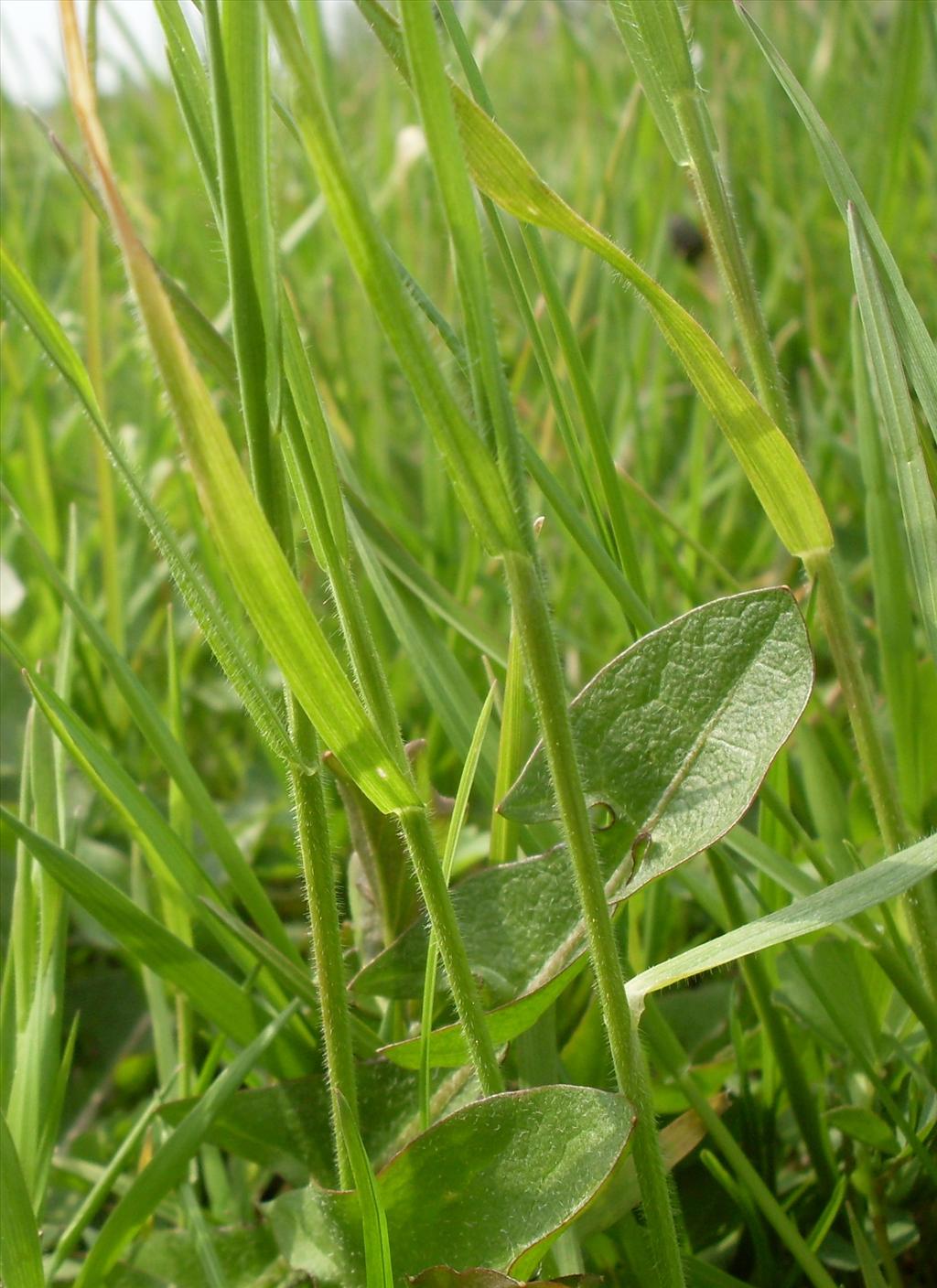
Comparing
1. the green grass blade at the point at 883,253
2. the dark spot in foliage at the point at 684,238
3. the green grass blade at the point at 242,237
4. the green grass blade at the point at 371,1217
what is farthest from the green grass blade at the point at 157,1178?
the dark spot in foliage at the point at 684,238

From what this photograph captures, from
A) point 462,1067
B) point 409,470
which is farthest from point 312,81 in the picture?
point 409,470

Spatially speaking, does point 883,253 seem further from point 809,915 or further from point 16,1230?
point 16,1230

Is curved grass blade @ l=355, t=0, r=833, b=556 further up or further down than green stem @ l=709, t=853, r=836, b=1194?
further up

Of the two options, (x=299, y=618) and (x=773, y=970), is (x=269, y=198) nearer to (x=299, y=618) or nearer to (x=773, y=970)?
(x=299, y=618)

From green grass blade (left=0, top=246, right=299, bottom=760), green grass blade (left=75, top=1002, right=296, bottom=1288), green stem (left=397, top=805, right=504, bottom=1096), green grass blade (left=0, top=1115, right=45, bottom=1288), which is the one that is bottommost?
green grass blade (left=75, top=1002, right=296, bottom=1288)

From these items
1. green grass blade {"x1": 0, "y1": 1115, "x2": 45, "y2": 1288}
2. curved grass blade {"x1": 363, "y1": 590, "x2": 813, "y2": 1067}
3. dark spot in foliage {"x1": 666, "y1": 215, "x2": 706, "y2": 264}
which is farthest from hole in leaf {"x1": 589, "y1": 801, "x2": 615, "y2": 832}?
dark spot in foliage {"x1": 666, "y1": 215, "x2": 706, "y2": 264}

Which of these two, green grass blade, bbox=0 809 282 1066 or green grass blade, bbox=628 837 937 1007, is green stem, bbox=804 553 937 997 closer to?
green grass blade, bbox=628 837 937 1007

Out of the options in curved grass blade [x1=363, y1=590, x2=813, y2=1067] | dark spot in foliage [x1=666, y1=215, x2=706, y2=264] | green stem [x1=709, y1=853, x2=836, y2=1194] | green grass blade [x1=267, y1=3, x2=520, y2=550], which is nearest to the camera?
green grass blade [x1=267, y1=3, x2=520, y2=550]
